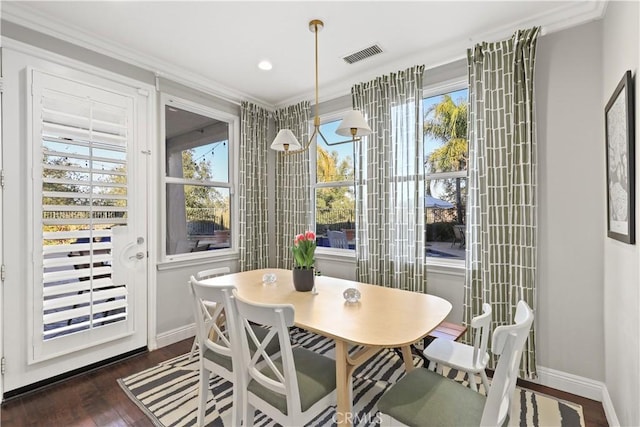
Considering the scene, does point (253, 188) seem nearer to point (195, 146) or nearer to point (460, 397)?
point (195, 146)

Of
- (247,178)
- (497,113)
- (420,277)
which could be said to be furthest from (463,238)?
(247,178)

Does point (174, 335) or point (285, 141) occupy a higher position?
point (285, 141)

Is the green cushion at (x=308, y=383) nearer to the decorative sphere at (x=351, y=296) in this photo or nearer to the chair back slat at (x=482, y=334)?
the decorative sphere at (x=351, y=296)

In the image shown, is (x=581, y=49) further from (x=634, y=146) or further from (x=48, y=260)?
(x=48, y=260)

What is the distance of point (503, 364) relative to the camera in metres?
1.07

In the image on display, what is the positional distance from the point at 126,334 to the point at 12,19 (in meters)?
2.57

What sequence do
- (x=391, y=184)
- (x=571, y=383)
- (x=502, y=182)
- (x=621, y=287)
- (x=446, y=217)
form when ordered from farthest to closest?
(x=391, y=184), (x=446, y=217), (x=502, y=182), (x=571, y=383), (x=621, y=287)

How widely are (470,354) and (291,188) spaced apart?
2753mm

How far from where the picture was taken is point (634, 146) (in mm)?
1464

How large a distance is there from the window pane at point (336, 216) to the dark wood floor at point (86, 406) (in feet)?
6.93

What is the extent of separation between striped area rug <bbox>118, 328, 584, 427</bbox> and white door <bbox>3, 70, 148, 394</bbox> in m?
0.56

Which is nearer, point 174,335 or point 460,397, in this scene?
point 460,397

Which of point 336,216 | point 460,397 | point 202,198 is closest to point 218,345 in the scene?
point 460,397

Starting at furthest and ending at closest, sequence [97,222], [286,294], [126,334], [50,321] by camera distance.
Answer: [126,334], [97,222], [50,321], [286,294]
